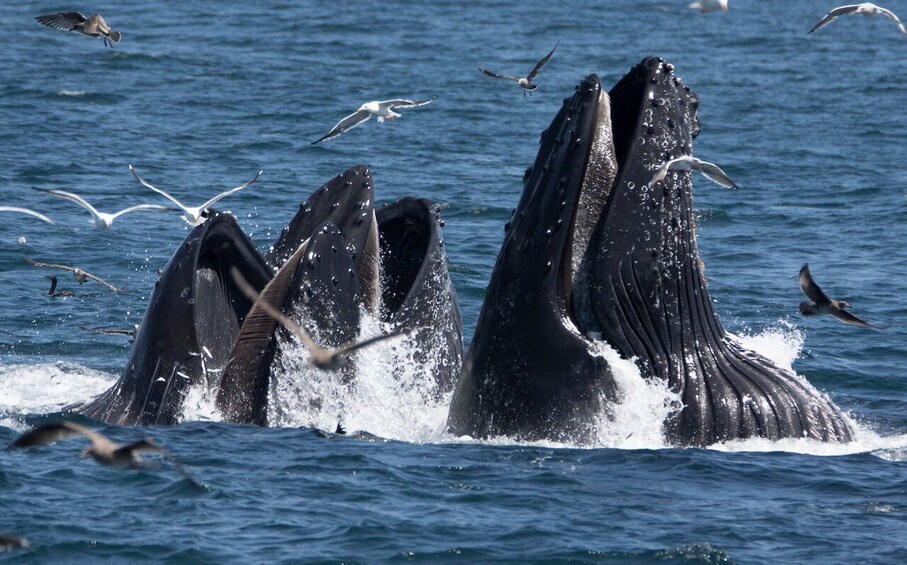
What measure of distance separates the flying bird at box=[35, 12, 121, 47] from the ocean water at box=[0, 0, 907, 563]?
10.1 ft

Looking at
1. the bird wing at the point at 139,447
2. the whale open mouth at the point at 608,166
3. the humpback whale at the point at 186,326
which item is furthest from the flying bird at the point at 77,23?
the bird wing at the point at 139,447

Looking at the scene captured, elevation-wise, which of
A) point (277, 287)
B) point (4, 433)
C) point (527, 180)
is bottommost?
point (4, 433)

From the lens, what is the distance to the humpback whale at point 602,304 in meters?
10.3

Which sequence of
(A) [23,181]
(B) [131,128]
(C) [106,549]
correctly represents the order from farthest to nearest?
1. (B) [131,128]
2. (A) [23,181]
3. (C) [106,549]

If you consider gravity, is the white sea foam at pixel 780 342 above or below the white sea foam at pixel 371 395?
below

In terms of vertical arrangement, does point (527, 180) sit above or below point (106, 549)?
above

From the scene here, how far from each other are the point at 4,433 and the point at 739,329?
872 cm

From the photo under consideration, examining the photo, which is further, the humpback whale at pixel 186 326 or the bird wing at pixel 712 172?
the bird wing at pixel 712 172

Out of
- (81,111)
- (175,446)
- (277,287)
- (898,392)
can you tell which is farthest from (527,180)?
(81,111)

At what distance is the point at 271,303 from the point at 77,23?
1152 cm

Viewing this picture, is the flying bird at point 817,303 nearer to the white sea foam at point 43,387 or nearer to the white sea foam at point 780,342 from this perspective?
the white sea foam at point 780,342

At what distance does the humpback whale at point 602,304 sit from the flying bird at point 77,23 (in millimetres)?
12173

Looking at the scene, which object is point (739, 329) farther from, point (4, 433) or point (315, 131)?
point (315, 131)

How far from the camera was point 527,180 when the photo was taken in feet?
35.3
